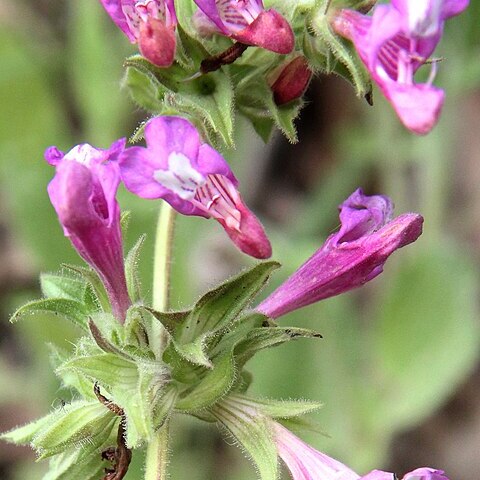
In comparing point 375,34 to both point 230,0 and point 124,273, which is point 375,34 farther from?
point 124,273

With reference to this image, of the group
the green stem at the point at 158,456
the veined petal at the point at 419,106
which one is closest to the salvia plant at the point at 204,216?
the green stem at the point at 158,456

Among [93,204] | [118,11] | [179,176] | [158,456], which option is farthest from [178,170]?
[158,456]

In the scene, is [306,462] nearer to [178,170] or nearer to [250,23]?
[178,170]

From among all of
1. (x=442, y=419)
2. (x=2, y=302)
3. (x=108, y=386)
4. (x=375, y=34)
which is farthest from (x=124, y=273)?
(x=442, y=419)

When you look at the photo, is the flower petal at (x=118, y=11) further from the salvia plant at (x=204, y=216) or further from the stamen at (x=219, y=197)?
the stamen at (x=219, y=197)

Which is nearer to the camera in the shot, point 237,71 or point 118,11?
point 118,11

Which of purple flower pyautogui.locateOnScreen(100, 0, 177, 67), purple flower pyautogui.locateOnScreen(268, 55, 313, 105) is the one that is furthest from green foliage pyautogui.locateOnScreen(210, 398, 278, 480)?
purple flower pyautogui.locateOnScreen(100, 0, 177, 67)
